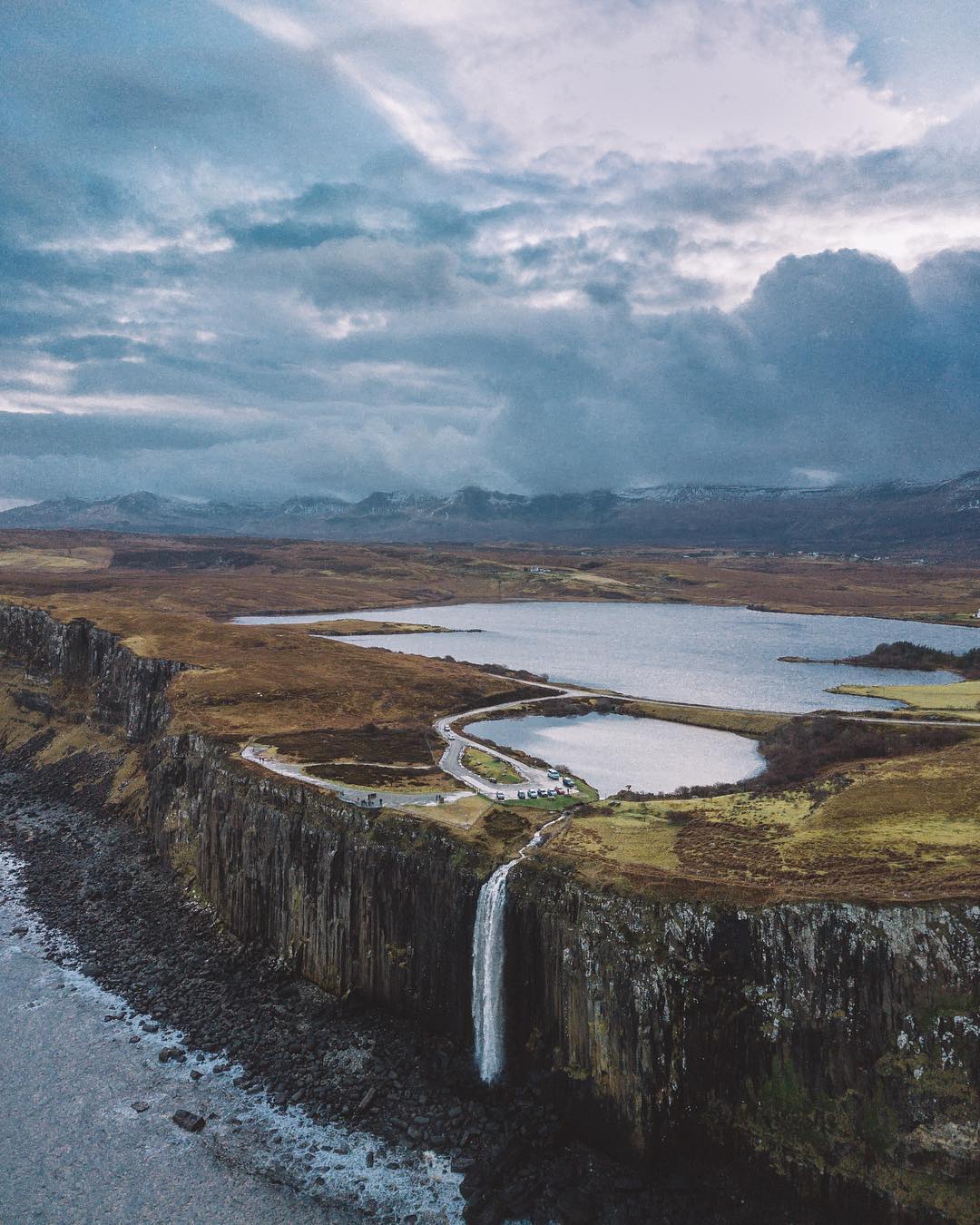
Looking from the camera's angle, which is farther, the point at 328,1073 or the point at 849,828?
the point at 849,828

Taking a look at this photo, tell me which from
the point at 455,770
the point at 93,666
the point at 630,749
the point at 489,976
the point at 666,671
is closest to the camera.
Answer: the point at 489,976

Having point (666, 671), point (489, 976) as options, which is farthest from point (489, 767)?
point (666, 671)

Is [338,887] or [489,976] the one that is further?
[338,887]

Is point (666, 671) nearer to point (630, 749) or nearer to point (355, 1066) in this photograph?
point (630, 749)

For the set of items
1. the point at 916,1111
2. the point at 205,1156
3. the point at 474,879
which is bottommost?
the point at 205,1156

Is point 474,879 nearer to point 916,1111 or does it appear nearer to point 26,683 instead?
point 916,1111

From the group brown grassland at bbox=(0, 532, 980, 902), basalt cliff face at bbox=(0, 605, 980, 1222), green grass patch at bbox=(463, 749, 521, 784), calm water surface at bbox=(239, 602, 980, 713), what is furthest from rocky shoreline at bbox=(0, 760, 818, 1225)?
calm water surface at bbox=(239, 602, 980, 713)

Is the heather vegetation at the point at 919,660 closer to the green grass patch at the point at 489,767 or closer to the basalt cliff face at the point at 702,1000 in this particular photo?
the green grass patch at the point at 489,767

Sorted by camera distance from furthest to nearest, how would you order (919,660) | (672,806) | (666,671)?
(919,660), (666,671), (672,806)

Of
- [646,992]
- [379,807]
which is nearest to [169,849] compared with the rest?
[379,807]
